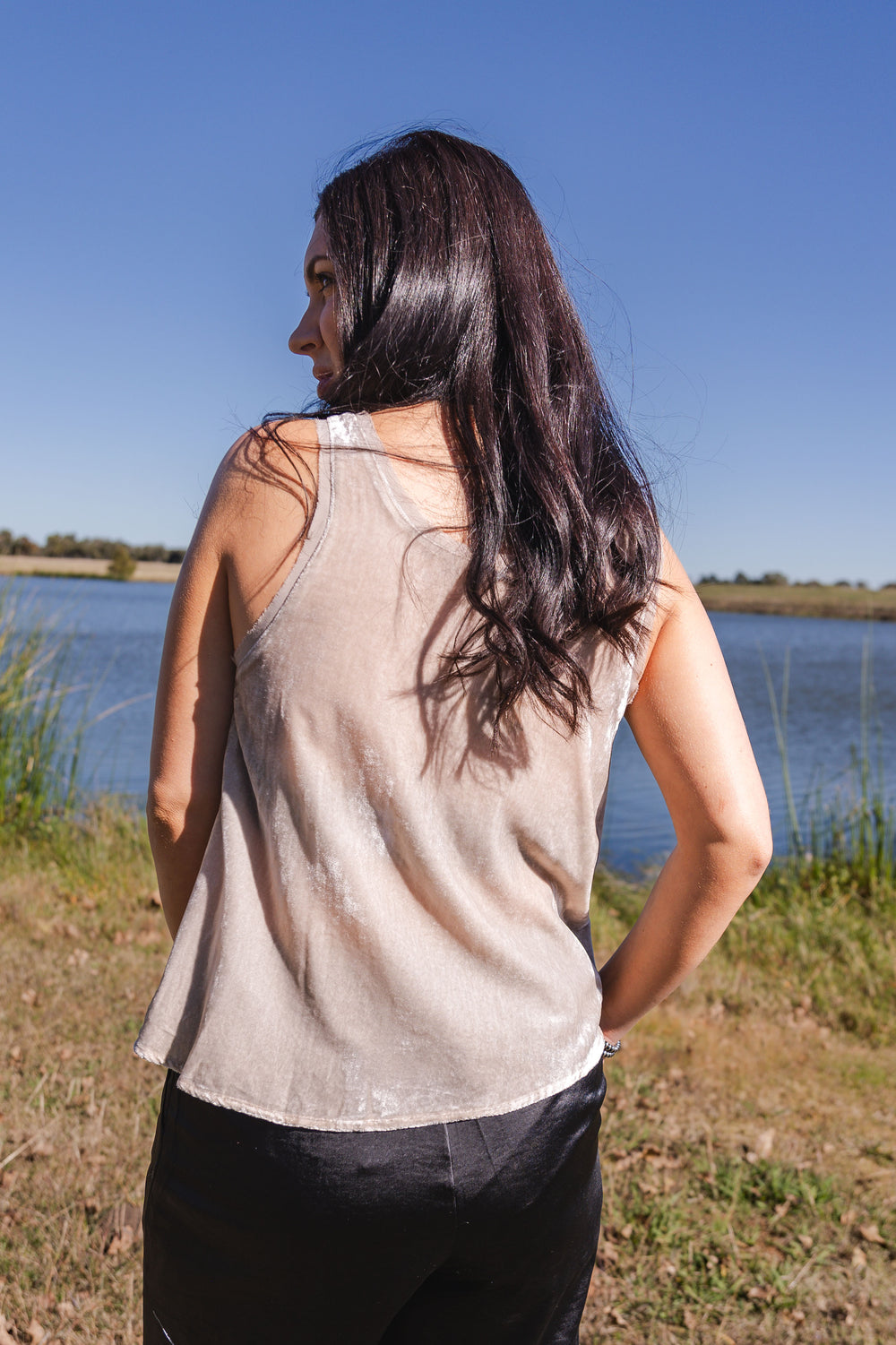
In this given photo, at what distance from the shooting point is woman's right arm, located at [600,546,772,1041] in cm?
106

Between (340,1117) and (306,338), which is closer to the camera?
(340,1117)

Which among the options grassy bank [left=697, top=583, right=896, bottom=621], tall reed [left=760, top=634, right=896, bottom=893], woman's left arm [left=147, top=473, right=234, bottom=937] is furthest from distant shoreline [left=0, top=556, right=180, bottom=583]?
grassy bank [left=697, top=583, right=896, bottom=621]

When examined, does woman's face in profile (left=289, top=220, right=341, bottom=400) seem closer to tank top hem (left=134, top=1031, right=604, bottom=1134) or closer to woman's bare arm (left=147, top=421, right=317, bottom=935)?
woman's bare arm (left=147, top=421, right=317, bottom=935)

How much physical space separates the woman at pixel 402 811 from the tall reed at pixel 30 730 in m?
4.85

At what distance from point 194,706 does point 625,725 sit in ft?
44.2

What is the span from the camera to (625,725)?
557 inches

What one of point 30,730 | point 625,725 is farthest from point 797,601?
point 30,730

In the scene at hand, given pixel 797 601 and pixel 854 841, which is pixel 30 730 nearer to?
pixel 854 841

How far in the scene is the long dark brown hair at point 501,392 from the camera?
95 centimetres

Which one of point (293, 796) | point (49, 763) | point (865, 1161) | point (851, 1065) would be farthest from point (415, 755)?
point (49, 763)

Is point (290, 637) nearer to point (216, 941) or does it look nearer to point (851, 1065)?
point (216, 941)

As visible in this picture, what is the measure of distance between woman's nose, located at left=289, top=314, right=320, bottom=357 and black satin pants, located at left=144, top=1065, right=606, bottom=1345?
2.79 feet

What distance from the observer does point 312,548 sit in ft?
2.95

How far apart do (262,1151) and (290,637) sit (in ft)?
1.58
